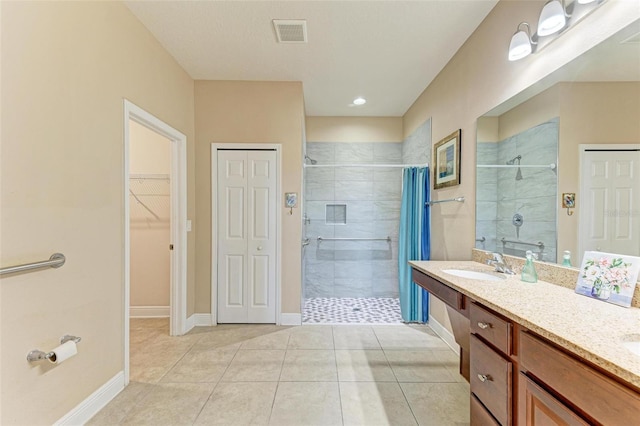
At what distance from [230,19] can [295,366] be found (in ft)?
9.27

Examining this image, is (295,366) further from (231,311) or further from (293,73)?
(293,73)

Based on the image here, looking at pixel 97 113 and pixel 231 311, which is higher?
pixel 97 113

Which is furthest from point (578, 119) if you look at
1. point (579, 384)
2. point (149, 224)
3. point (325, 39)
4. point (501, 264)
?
point (149, 224)

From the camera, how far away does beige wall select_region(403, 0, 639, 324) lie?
132 cm

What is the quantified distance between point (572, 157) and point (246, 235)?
9.17 feet

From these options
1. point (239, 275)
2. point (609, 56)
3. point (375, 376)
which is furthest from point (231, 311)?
point (609, 56)

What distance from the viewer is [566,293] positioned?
1.33 m

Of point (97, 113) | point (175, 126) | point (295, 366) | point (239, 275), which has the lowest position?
point (295, 366)

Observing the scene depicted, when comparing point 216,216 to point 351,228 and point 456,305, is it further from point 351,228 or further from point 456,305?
point 456,305

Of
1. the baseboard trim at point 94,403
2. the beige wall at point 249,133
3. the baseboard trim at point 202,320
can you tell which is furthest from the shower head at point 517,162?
the baseboard trim at point 202,320

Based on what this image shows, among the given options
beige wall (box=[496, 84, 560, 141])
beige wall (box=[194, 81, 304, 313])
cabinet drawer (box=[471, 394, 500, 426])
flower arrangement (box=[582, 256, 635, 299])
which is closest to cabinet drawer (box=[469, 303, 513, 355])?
cabinet drawer (box=[471, 394, 500, 426])

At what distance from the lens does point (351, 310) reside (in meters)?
3.68

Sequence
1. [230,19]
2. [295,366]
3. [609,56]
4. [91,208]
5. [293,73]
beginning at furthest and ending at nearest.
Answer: [293,73], [295,366], [230,19], [91,208], [609,56]

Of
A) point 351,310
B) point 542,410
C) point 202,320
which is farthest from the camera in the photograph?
point 351,310
